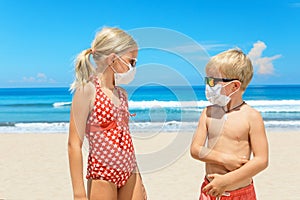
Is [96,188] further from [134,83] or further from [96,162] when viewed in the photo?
[134,83]

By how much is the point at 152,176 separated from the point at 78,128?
5.47m

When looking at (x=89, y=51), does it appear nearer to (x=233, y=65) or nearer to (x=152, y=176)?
(x=233, y=65)

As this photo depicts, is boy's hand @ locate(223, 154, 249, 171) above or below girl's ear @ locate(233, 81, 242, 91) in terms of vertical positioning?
below

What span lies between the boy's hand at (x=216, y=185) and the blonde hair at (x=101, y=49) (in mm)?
912

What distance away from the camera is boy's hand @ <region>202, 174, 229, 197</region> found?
2.66 metres

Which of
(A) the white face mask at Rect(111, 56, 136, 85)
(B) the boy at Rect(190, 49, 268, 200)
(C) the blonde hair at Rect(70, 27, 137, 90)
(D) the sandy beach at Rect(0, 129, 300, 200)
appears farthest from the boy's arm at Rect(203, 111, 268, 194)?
(D) the sandy beach at Rect(0, 129, 300, 200)

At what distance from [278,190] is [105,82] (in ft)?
16.1

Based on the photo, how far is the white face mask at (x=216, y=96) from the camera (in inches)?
110

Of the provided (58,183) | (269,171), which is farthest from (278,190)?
(58,183)

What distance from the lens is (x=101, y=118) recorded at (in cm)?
260

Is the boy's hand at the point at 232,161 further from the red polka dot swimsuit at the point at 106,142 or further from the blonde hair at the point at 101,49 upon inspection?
the blonde hair at the point at 101,49

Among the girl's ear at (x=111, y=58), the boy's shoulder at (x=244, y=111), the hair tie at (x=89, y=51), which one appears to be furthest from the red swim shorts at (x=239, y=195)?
the hair tie at (x=89, y=51)

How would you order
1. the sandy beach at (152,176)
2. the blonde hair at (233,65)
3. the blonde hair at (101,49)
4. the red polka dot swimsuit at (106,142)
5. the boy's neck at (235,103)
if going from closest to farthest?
the blonde hair at (101,49), the red polka dot swimsuit at (106,142), the blonde hair at (233,65), the boy's neck at (235,103), the sandy beach at (152,176)

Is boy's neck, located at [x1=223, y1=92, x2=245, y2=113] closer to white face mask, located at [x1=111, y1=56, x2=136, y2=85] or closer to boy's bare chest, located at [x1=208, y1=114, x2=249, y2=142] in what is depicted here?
boy's bare chest, located at [x1=208, y1=114, x2=249, y2=142]
